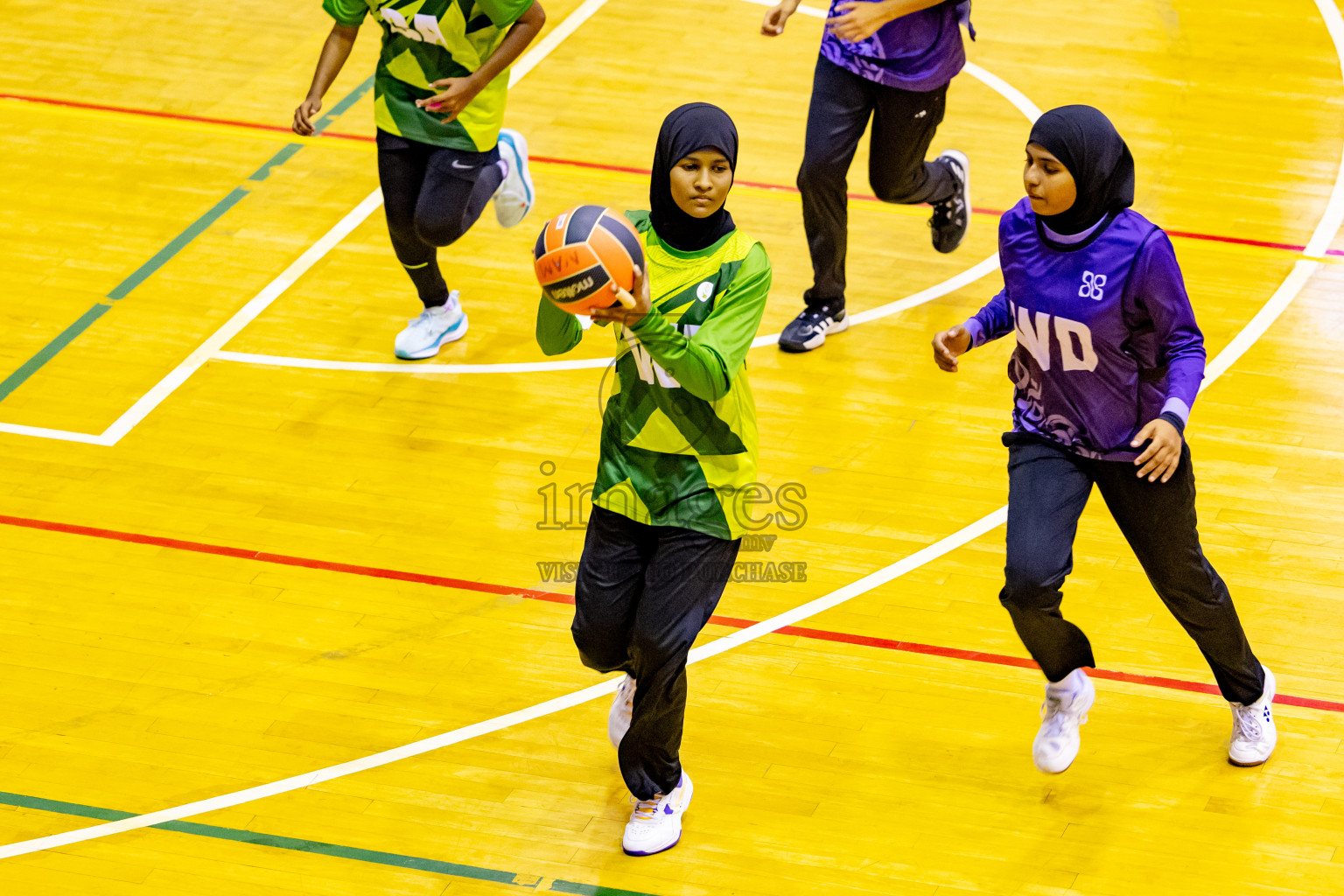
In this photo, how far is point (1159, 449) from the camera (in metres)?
4.35

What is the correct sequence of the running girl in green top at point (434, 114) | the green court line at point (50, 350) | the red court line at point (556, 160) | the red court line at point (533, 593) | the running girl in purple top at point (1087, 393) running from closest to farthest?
the running girl in purple top at point (1087, 393) → the red court line at point (533, 593) → the running girl in green top at point (434, 114) → the green court line at point (50, 350) → the red court line at point (556, 160)

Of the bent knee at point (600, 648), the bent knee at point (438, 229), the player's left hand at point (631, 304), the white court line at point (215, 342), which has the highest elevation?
the player's left hand at point (631, 304)

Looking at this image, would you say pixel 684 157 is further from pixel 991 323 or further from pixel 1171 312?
pixel 1171 312

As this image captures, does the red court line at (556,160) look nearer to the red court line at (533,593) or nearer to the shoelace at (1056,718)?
the red court line at (533,593)

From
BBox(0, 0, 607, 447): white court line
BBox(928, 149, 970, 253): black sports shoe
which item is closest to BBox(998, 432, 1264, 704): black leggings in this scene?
BBox(928, 149, 970, 253): black sports shoe

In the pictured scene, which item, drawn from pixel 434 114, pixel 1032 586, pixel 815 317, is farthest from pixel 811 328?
pixel 1032 586

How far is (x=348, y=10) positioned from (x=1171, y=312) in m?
4.03

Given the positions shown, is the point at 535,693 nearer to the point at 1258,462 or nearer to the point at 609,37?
the point at 1258,462

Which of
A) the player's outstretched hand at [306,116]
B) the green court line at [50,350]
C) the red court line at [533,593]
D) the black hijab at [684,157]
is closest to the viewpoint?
the black hijab at [684,157]

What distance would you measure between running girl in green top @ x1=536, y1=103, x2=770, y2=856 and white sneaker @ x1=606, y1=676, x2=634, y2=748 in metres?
0.25

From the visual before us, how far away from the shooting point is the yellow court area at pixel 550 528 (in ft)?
16.3

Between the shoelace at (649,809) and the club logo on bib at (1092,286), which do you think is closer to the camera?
the club logo on bib at (1092,286)

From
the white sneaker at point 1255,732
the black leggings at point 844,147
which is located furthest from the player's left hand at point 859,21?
the white sneaker at point 1255,732

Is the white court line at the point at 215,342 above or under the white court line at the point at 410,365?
above
